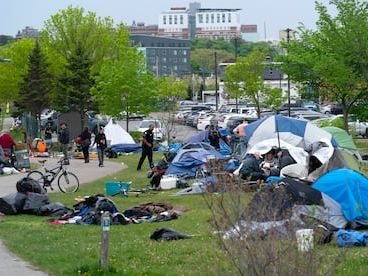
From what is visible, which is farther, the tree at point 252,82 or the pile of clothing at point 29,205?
the tree at point 252,82

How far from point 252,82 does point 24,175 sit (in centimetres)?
3605

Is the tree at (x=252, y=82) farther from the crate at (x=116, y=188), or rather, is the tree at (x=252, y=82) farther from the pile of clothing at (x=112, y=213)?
the pile of clothing at (x=112, y=213)

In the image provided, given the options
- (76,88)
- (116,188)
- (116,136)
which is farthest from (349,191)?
(76,88)

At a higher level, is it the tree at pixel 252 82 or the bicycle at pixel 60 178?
the tree at pixel 252 82

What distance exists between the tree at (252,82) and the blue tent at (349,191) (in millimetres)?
45106

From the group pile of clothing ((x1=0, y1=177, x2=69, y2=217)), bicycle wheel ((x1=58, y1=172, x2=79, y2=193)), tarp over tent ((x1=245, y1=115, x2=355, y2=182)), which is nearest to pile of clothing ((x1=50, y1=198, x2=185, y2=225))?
A: pile of clothing ((x1=0, y1=177, x2=69, y2=217))

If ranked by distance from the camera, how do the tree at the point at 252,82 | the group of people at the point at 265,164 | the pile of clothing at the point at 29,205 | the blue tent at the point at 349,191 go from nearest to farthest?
the blue tent at the point at 349,191
the pile of clothing at the point at 29,205
the group of people at the point at 265,164
the tree at the point at 252,82

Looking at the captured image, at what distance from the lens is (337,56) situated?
122ft

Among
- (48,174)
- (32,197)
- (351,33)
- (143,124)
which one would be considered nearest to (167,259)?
(32,197)

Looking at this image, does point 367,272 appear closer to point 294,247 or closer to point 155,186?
point 294,247

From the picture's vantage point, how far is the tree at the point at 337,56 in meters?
36.4

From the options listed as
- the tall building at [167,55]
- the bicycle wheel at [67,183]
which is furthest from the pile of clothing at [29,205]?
the tall building at [167,55]

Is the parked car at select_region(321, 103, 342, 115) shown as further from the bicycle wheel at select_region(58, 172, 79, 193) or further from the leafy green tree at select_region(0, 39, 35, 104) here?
the bicycle wheel at select_region(58, 172, 79, 193)

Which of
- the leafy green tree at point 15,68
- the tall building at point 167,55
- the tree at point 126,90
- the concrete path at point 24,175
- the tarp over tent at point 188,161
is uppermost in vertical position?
the tall building at point 167,55
